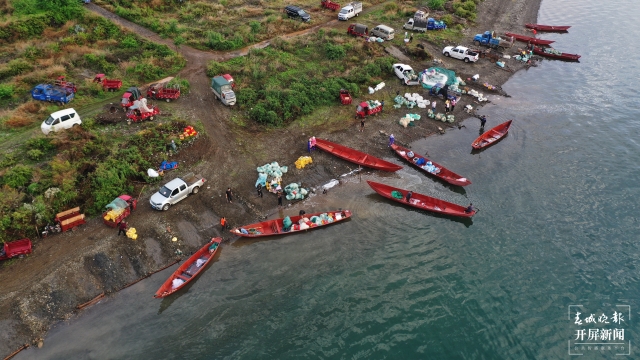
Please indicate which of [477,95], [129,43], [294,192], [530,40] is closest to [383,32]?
[477,95]

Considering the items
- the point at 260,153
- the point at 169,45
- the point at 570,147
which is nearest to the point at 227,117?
the point at 260,153

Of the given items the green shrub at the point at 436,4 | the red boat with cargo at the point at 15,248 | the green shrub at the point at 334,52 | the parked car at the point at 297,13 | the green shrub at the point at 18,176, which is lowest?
the red boat with cargo at the point at 15,248

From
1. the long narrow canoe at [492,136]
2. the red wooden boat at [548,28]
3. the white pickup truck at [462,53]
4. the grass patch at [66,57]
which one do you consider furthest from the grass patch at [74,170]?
the red wooden boat at [548,28]

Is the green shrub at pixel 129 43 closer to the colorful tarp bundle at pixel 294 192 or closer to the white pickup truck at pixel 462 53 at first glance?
the colorful tarp bundle at pixel 294 192

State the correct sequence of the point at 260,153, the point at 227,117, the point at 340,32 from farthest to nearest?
the point at 340,32 → the point at 227,117 → the point at 260,153

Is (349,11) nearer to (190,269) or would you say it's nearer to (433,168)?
(433,168)

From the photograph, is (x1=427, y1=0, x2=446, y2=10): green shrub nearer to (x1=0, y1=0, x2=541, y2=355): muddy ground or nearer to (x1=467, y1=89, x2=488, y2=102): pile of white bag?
(x1=0, y1=0, x2=541, y2=355): muddy ground

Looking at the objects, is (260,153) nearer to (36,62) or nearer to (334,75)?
(334,75)
